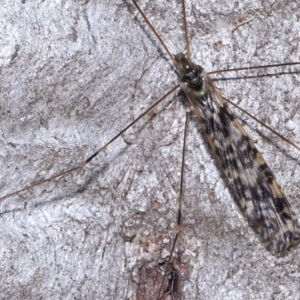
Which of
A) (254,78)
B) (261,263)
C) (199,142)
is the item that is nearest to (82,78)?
(199,142)

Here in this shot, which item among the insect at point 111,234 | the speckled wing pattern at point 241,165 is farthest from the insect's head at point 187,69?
the insect at point 111,234

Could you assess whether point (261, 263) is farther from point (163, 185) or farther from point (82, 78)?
point (82, 78)

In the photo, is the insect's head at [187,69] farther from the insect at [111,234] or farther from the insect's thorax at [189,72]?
the insect at [111,234]

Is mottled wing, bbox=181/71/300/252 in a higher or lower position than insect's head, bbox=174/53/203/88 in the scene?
lower

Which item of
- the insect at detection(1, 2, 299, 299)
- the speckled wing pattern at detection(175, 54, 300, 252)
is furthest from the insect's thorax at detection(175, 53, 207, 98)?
the insect at detection(1, 2, 299, 299)

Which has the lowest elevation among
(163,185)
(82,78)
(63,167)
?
(163,185)

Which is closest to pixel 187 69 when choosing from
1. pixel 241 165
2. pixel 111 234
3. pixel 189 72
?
pixel 189 72

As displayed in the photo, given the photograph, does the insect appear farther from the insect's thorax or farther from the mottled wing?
the insect's thorax

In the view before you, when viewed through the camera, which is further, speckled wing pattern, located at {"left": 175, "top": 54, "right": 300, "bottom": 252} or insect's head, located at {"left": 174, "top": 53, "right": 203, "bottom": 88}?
insect's head, located at {"left": 174, "top": 53, "right": 203, "bottom": 88}
